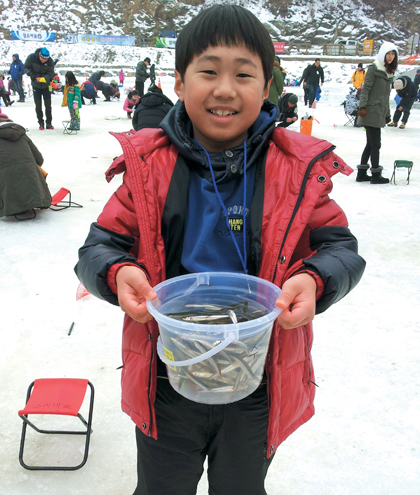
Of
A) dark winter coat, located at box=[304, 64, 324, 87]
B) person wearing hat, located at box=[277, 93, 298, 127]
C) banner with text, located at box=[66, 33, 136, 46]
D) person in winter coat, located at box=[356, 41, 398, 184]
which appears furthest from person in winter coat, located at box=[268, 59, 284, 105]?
banner with text, located at box=[66, 33, 136, 46]

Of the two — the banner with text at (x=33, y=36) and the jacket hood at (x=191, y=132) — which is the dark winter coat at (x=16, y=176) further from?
the banner with text at (x=33, y=36)

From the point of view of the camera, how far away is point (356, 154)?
299 inches

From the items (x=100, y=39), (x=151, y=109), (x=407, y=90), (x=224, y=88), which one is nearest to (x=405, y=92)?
(x=407, y=90)

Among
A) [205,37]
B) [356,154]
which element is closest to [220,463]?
[205,37]

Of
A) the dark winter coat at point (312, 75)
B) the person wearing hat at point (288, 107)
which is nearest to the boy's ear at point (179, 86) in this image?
the person wearing hat at point (288, 107)

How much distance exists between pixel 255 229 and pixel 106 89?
16882 millimetres

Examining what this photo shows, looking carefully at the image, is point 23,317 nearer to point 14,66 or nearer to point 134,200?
point 134,200

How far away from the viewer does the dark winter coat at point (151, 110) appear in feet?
17.2

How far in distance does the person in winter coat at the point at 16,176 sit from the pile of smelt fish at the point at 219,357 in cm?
392

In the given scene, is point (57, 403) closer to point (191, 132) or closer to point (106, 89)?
point (191, 132)

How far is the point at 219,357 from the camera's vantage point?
900mm

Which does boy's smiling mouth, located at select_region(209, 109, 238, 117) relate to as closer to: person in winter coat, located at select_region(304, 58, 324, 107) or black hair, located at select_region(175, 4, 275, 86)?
black hair, located at select_region(175, 4, 275, 86)

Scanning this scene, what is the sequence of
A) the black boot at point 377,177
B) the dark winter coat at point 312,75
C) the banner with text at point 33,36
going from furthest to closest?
1. the banner with text at point 33,36
2. the dark winter coat at point 312,75
3. the black boot at point 377,177

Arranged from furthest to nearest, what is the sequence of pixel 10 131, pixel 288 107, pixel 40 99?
pixel 40 99
pixel 288 107
pixel 10 131
